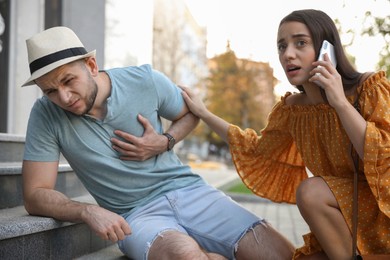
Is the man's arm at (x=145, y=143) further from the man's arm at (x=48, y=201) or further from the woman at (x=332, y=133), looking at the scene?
the woman at (x=332, y=133)

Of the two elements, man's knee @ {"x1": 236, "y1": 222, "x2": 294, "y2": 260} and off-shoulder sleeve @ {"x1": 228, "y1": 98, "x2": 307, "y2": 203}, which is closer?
man's knee @ {"x1": 236, "y1": 222, "x2": 294, "y2": 260}

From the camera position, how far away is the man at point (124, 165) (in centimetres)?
276

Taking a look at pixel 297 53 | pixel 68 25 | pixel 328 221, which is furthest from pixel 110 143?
pixel 68 25

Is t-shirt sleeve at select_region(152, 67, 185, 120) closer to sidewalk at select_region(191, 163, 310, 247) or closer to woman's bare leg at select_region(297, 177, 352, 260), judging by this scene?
woman's bare leg at select_region(297, 177, 352, 260)

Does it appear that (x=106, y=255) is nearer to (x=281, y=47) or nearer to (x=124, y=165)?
(x=124, y=165)

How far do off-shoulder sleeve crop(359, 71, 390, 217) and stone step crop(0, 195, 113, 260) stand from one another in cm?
159

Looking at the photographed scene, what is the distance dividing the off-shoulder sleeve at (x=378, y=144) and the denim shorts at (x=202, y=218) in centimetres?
80

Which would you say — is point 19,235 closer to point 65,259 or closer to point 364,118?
point 65,259

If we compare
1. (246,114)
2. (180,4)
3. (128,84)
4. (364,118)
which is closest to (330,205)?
(364,118)

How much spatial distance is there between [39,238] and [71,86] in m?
0.79

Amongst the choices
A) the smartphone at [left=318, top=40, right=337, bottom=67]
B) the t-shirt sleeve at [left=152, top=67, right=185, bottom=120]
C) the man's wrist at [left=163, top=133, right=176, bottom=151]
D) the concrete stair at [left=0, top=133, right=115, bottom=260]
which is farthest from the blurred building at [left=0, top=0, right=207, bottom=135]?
the smartphone at [left=318, top=40, right=337, bottom=67]

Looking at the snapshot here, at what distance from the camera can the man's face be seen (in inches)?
109

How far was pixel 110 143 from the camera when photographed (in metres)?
3.02

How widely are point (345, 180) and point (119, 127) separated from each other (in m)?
1.24
